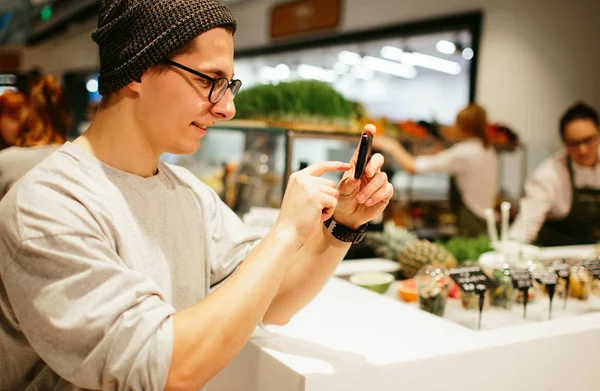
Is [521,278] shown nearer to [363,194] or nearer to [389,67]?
[363,194]

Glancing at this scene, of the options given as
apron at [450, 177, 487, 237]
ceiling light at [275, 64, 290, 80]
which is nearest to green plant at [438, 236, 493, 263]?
apron at [450, 177, 487, 237]

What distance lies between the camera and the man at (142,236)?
35.9 inches

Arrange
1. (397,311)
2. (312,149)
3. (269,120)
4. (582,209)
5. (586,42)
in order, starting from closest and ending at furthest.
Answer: (397,311) → (269,120) → (312,149) → (582,209) → (586,42)

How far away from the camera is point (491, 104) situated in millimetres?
5734

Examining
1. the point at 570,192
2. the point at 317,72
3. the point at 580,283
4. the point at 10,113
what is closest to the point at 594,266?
the point at 580,283

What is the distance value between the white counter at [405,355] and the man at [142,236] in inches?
6.2

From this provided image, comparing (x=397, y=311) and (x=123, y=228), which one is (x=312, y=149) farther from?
(x=123, y=228)

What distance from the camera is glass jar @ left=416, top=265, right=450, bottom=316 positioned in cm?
171

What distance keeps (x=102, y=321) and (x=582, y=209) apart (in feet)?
11.2

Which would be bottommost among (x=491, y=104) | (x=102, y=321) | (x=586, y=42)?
(x=102, y=321)

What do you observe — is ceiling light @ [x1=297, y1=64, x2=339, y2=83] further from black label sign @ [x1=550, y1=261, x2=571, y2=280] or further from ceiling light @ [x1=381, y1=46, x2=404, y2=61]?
black label sign @ [x1=550, y1=261, x2=571, y2=280]

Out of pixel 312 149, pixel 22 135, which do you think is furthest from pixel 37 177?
pixel 312 149

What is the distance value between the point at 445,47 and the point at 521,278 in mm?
5061

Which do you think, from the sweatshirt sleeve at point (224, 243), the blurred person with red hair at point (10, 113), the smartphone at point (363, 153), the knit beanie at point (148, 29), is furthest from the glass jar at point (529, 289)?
the blurred person with red hair at point (10, 113)
